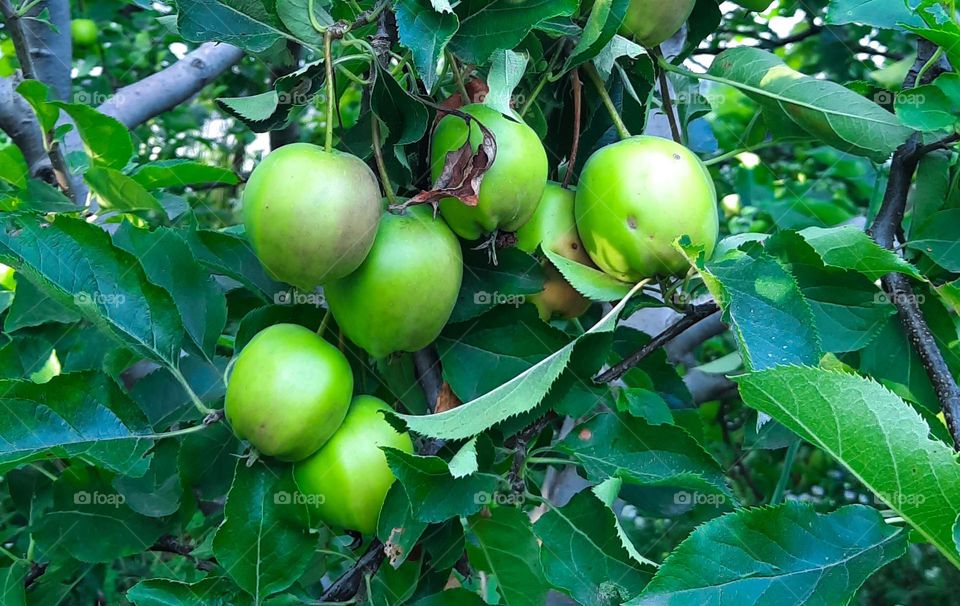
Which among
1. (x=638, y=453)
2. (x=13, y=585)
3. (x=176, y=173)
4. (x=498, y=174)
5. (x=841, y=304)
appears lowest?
(x=13, y=585)

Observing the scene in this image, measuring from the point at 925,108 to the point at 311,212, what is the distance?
640 mm

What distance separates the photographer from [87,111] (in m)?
1.22

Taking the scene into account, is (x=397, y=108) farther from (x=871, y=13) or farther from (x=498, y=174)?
(x=871, y=13)

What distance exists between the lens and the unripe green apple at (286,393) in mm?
768

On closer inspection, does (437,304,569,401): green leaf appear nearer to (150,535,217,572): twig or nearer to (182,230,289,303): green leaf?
(182,230,289,303): green leaf

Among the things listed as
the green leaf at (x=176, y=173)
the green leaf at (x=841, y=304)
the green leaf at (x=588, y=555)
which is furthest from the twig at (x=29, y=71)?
the green leaf at (x=841, y=304)

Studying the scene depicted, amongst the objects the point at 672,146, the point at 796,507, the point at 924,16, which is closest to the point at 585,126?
the point at 672,146

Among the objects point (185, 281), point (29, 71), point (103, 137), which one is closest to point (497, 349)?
point (185, 281)

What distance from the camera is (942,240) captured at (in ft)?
3.29

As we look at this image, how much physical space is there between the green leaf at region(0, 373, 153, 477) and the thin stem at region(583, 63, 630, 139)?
564 millimetres

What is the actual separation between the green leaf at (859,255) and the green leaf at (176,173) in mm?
799

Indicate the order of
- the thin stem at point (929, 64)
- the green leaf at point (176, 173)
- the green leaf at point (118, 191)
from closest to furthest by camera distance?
the thin stem at point (929, 64) < the green leaf at point (118, 191) < the green leaf at point (176, 173)

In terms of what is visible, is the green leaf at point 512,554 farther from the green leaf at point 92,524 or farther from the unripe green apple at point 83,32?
the unripe green apple at point 83,32

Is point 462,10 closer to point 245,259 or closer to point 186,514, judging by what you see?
point 245,259
